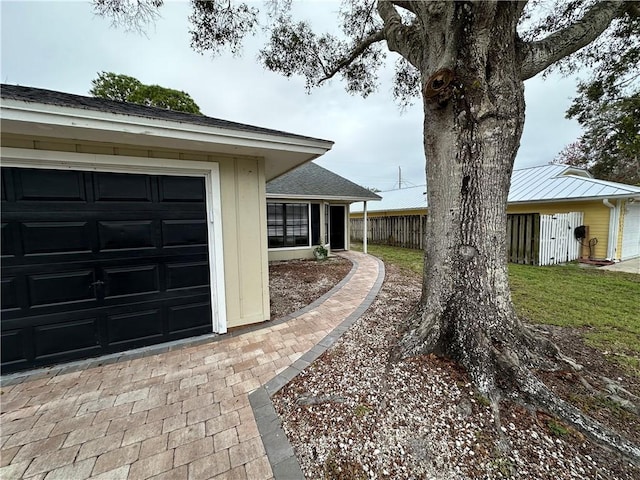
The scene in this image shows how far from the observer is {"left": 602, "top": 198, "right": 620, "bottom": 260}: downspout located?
850 cm

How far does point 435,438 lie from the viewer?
5.81ft

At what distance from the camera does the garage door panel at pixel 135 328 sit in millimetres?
3002

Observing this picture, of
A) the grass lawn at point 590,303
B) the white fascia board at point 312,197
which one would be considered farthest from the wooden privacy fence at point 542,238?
the white fascia board at point 312,197

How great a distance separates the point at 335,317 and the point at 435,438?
2.39m

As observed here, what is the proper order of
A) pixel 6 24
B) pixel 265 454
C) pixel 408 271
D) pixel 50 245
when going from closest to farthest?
pixel 265 454
pixel 50 245
pixel 6 24
pixel 408 271

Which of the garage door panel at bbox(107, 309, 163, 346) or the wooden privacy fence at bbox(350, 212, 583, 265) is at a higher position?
the wooden privacy fence at bbox(350, 212, 583, 265)

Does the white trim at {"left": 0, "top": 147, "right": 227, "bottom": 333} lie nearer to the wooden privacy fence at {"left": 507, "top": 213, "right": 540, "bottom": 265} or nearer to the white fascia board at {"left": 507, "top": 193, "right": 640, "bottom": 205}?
the wooden privacy fence at {"left": 507, "top": 213, "right": 540, "bottom": 265}

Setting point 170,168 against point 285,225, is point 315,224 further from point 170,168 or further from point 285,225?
point 170,168

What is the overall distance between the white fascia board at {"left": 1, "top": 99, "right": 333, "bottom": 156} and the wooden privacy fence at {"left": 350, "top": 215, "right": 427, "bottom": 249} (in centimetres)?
968

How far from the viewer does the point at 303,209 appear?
9758 mm

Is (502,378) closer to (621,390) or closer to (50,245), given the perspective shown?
(621,390)

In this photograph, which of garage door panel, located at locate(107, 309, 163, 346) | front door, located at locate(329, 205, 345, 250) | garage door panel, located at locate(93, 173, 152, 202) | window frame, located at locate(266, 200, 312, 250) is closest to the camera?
garage door panel, located at locate(93, 173, 152, 202)

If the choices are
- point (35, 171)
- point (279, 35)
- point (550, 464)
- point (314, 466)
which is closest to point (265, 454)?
point (314, 466)

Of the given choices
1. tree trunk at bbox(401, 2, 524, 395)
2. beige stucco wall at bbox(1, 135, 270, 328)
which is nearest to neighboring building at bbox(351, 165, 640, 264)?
tree trunk at bbox(401, 2, 524, 395)
